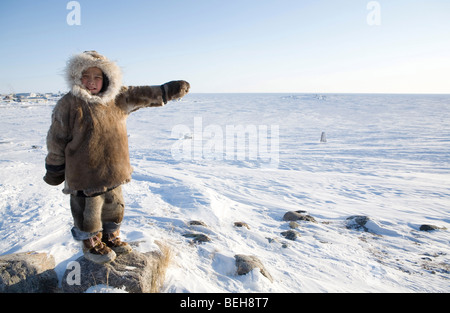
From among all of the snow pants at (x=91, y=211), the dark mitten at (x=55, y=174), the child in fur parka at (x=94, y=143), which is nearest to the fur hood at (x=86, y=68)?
the child in fur parka at (x=94, y=143)

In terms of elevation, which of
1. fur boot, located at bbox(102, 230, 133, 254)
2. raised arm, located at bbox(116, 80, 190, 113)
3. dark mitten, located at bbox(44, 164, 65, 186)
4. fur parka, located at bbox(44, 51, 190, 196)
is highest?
raised arm, located at bbox(116, 80, 190, 113)

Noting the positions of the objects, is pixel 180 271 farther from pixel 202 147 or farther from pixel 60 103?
pixel 202 147

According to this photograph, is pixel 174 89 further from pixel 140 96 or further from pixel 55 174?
pixel 55 174

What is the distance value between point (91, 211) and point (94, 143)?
51 centimetres

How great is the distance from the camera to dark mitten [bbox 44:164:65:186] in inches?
73.6

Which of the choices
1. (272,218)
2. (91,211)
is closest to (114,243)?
(91,211)

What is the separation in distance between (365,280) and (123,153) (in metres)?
3.01

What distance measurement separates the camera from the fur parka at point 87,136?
1809 mm

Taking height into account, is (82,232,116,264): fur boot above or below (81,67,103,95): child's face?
below

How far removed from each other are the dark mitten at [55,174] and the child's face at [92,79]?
2.00 ft

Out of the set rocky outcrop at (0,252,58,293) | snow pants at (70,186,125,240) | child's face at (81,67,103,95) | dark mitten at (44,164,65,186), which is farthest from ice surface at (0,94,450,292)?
child's face at (81,67,103,95)

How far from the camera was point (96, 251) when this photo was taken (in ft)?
6.58

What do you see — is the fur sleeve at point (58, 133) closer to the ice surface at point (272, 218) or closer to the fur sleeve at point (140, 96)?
the fur sleeve at point (140, 96)

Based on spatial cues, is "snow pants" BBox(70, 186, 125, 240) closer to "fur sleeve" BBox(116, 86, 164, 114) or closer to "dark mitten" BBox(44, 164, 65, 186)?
"dark mitten" BBox(44, 164, 65, 186)
